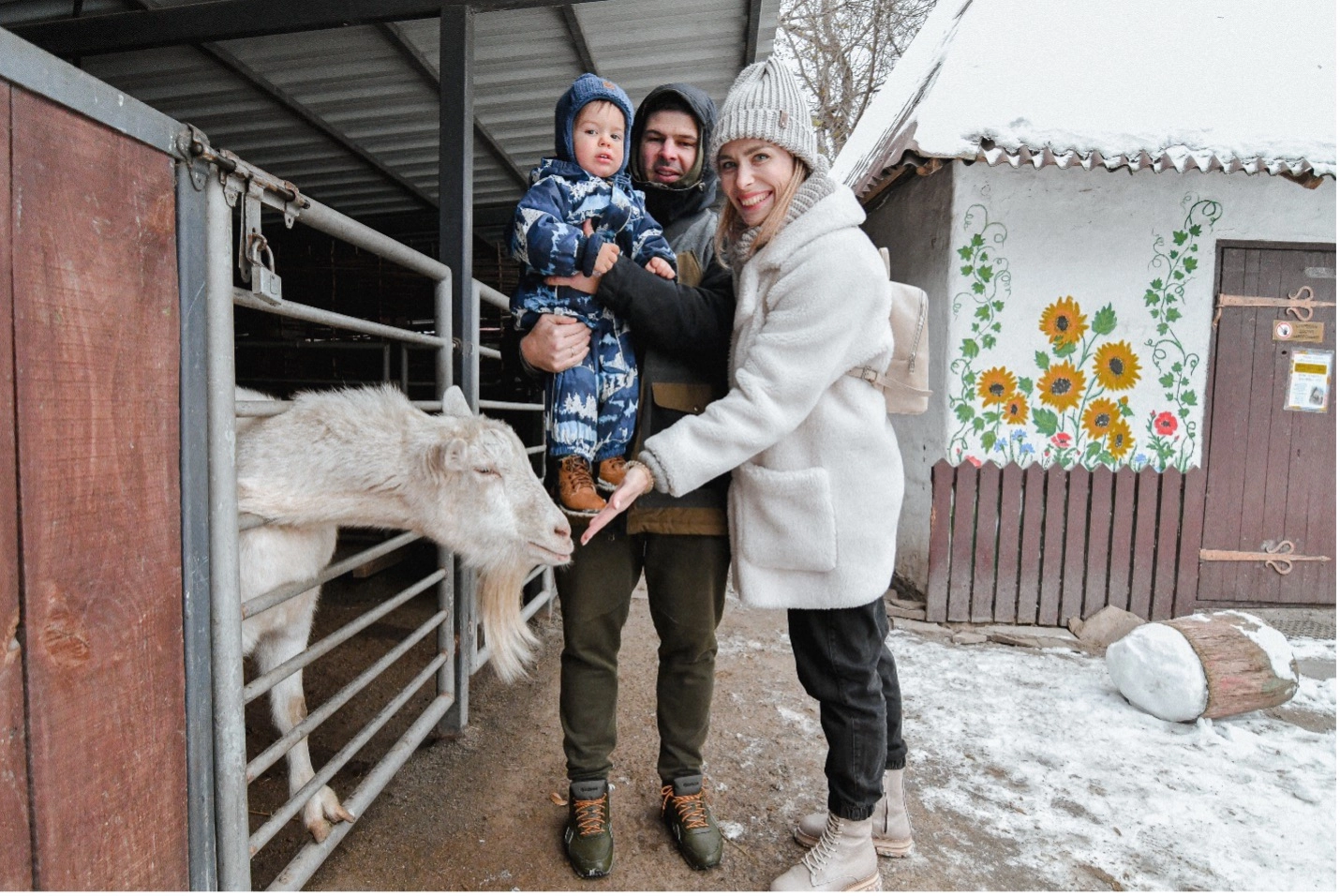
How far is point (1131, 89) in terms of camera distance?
482cm

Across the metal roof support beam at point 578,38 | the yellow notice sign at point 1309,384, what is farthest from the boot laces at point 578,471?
the yellow notice sign at point 1309,384

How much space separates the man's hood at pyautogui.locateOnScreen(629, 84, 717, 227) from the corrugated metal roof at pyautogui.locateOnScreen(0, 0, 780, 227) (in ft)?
6.96

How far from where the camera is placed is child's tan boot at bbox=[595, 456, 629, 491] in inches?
79.1

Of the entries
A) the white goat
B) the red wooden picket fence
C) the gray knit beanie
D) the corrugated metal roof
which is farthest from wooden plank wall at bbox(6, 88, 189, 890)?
the red wooden picket fence

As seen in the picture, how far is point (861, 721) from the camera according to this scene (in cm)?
191

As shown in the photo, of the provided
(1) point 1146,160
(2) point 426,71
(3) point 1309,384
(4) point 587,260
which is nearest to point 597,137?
(4) point 587,260

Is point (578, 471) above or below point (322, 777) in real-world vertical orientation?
above

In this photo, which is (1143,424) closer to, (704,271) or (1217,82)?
(1217,82)

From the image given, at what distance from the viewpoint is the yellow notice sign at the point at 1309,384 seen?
16.0ft

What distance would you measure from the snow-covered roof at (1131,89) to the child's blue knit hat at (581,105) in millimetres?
2700

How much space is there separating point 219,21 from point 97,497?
11.3 ft

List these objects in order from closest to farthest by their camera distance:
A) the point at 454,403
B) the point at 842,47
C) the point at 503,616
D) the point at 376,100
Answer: the point at 454,403
the point at 503,616
the point at 376,100
the point at 842,47

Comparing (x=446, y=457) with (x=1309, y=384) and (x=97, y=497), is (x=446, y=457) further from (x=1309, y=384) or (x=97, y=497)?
(x=1309, y=384)

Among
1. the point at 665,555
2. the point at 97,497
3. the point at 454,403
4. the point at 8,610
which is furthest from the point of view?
the point at 454,403
